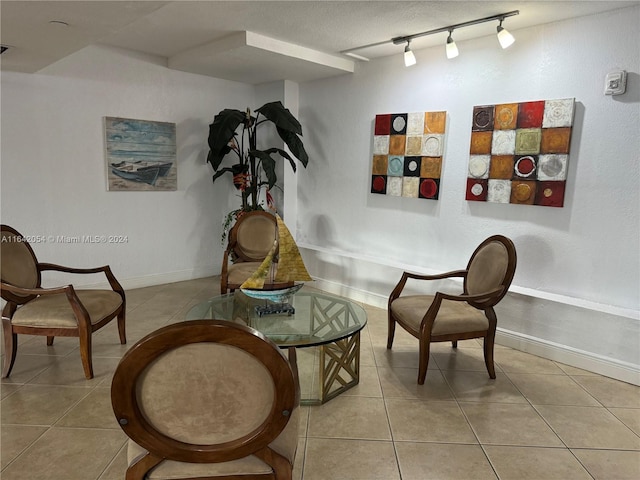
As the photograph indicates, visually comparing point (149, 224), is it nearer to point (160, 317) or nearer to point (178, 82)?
point (160, 317)

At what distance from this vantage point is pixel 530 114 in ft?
10.8

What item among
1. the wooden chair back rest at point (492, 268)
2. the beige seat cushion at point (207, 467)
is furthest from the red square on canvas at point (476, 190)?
the beige seat cushion at point (207, 467)

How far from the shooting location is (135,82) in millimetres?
4430

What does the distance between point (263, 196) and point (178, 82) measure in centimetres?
165

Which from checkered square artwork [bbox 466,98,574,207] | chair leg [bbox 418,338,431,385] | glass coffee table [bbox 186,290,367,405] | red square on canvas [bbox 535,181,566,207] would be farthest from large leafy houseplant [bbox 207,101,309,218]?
chair leg [bbox 418,338,431,385]

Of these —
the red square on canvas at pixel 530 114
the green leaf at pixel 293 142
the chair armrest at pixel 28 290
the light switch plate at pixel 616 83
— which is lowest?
the chair armrest at pixel 28 290

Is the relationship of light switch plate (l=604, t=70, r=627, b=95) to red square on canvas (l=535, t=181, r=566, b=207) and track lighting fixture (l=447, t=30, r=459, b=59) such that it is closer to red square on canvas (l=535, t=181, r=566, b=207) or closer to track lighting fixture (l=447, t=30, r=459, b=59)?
red square on canvas (l=535, t=181, r=566, b=207)

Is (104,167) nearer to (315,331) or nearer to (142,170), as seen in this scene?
(142,170)

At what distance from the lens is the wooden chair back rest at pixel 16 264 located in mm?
2775

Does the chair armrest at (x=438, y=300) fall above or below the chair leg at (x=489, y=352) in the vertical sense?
above

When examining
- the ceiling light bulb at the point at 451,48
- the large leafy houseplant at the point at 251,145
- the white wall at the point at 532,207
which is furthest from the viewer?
the large leafy houseplant at the point at 251,145

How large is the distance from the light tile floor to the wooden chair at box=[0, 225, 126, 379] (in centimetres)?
29

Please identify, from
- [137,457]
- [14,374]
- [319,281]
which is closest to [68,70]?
[14,374]

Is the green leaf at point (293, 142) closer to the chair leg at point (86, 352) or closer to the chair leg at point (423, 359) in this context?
the chair leg at point (423, 359)
